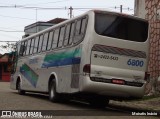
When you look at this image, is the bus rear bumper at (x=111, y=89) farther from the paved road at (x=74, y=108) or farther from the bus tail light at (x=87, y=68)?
→ the paved road at (x=74, y=108)

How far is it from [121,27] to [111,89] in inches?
87.2

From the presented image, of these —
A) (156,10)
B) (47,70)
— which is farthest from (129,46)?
(156,10)

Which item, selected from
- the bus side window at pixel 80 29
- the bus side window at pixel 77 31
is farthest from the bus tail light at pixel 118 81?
the bus side window at pixel 77 31

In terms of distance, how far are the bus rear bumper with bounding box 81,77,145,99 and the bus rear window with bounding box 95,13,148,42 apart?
1700 millimetres

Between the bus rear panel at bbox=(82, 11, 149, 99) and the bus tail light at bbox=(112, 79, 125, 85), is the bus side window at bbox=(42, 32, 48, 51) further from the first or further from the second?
the bus tail light at bbox=(112, 79, 125, 85)

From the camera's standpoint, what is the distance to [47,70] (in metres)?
19.6

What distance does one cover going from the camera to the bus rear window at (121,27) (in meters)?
15.2

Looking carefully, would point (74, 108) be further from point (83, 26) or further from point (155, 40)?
point (155, 40)

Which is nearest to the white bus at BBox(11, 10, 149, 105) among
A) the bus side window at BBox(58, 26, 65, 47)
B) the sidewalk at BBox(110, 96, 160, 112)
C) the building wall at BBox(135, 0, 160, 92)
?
the bus side window at BBox(58, 26, 65, 47)

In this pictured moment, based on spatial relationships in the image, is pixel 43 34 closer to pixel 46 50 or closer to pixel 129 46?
pixel 46 50

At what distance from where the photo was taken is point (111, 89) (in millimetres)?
14945

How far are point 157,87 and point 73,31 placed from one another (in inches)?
291

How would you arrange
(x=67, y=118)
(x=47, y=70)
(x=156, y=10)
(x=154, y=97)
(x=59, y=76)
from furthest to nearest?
(x=156, y=10) < (x=154, y=97) < (x=47, y=70) < (x=59, y=76) < (x=67, y=118)

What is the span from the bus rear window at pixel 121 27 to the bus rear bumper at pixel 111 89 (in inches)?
66.9
